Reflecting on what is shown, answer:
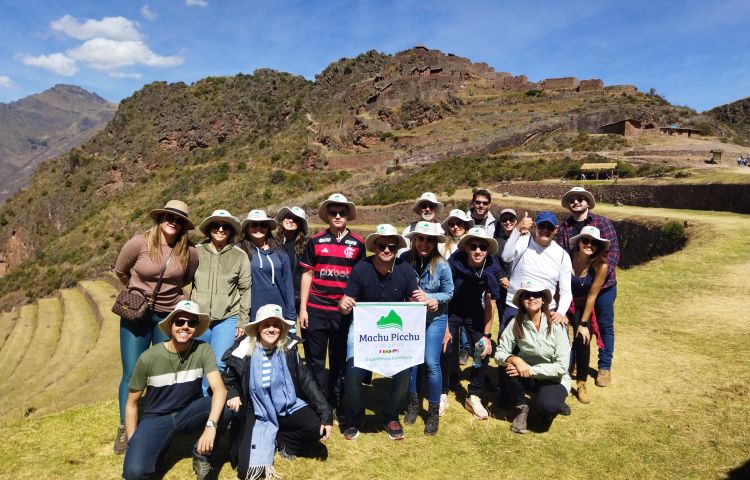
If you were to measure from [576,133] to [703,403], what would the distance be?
3947 centimetres

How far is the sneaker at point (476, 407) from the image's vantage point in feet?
17.4

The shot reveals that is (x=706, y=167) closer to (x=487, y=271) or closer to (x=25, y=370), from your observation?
(x=487, y=271)

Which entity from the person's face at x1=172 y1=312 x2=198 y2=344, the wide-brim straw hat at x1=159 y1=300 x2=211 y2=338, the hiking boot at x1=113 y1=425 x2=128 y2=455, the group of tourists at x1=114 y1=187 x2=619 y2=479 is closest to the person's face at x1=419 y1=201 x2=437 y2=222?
the group of tourists at x1=114 y1=187 x2=619 y2=479

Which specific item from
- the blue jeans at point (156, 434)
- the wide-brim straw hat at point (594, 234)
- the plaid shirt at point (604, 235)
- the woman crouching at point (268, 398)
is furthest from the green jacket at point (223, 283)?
the plaid shirt at point (604, 235)

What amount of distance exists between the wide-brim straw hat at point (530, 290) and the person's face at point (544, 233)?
727 millimetres

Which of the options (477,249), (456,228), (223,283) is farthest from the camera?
(456,228)

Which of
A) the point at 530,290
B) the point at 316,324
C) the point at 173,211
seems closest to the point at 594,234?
the point at 530,290

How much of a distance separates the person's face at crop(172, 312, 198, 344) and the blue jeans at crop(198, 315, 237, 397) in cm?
74

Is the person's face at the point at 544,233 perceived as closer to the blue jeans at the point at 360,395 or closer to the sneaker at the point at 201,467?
the blue jeans at the point at 360,395

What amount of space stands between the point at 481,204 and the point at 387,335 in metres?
3.04

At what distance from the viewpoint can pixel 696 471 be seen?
421 cm

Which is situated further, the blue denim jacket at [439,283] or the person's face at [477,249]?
the person's face at [477,249]

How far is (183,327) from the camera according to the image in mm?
4043

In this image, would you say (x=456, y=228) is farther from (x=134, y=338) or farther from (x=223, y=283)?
(x=134, y=338)
